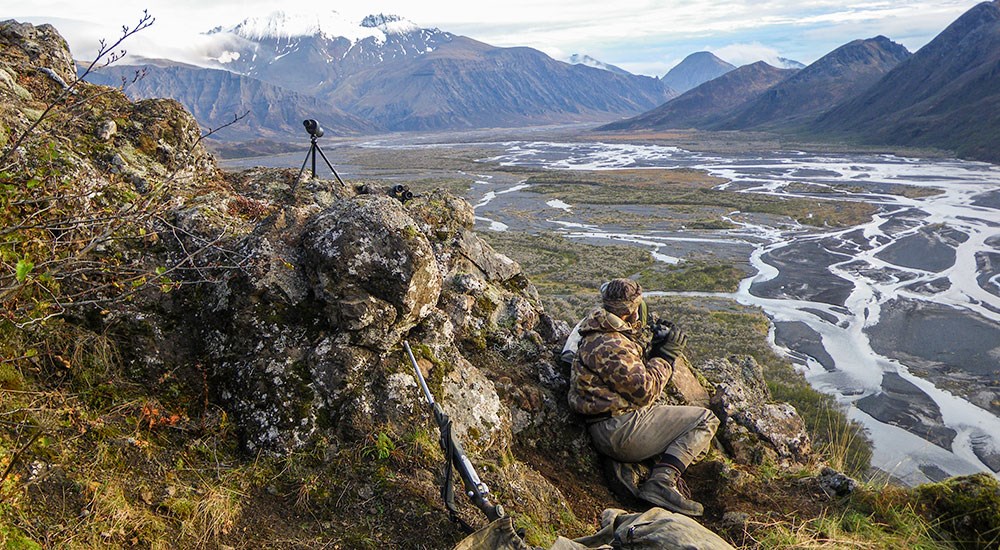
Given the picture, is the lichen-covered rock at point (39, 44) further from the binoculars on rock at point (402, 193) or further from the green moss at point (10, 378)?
the green moss at point (10, 378)

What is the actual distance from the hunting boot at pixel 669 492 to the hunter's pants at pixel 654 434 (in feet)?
0.74

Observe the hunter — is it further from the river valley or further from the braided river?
the braided river

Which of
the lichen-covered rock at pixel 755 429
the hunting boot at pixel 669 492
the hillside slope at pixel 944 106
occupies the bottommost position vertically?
the lichen-covered rock at pixel 755 429

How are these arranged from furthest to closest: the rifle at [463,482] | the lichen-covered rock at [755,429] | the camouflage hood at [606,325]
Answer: the lichen-covered rock at [755,429] → the camouflage hood at [606,325] → the rifle at [463,482]

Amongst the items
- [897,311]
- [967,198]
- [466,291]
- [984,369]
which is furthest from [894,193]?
[466,291]

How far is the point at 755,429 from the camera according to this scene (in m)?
7.75

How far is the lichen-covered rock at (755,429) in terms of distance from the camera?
7.43 metres

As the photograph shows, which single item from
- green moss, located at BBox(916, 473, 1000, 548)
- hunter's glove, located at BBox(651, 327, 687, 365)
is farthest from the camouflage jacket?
green moss, located at BBox(916, 473, 1000, 548)

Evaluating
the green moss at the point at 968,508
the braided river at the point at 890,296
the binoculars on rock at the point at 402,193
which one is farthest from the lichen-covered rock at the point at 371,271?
the braided river at the point at 890,296

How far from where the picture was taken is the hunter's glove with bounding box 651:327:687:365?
6824mm

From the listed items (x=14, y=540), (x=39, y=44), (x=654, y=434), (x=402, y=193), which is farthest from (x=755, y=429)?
(x=39, y=44)

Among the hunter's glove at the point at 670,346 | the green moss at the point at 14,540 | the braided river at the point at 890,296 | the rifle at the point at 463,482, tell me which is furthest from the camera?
the braided river at the point at 890,296

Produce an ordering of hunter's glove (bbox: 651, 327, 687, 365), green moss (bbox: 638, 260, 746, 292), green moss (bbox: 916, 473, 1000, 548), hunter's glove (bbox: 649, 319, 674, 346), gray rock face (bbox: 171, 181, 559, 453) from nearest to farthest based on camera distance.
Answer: green moss (bbox: 916, 473, 1000, 548) → gray rock face (bbox: 171, 181, 559, 453) → hunter's glove (bbox: 651, 327, 687, 365) → hunter's glove (bbox: 649, 319, 674, 346) → green moss (bbox: 638, 260, 746, 292)

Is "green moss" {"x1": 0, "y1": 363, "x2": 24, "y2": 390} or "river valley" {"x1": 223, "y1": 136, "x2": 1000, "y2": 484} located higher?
"green moss" {"x1": 0, "y1": 363, "x2": 24, "y2": 390}
